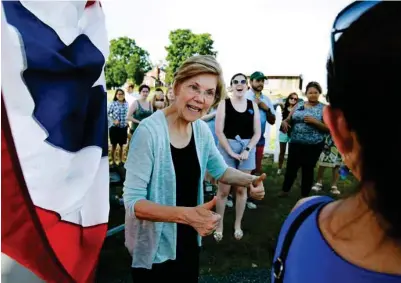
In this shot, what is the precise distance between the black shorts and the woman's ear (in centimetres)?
761

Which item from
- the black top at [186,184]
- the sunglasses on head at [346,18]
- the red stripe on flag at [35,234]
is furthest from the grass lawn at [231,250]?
the sunglasses on head at [346,18]

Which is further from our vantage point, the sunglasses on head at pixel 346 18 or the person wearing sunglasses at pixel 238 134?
the person wearing sunglasses at pixel 238 134

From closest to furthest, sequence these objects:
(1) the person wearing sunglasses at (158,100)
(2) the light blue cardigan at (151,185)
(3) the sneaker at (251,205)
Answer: (2) the light blue cardigan at (151,185) < (3) the sneaker at (251,205) < (1) the person wearing sunglasses at (158,100)

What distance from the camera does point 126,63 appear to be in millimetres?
70312

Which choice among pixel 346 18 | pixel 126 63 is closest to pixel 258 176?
pixel 346 18

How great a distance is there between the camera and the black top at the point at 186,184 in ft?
6.13

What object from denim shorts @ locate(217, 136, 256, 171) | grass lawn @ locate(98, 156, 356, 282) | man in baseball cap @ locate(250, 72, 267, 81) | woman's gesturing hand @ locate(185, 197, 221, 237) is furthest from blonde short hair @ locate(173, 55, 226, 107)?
man in baseball cap @ locate(250, 72, 267, 81)

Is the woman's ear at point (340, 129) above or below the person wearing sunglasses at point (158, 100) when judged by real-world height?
above

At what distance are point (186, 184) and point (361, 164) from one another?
1327mm

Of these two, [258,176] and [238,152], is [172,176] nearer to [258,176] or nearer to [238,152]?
[258,176]

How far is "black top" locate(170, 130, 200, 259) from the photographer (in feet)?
6.13

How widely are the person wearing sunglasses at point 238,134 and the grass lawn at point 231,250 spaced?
0.23 metres

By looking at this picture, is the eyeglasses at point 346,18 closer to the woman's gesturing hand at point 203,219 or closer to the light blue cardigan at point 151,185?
the woman's gesturing hand at point 203,219

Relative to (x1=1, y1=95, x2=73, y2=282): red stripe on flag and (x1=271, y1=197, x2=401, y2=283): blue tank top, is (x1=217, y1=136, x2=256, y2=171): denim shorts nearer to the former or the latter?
(x1=1, y1=95, x2=73, y2=282): red stripe on flag
